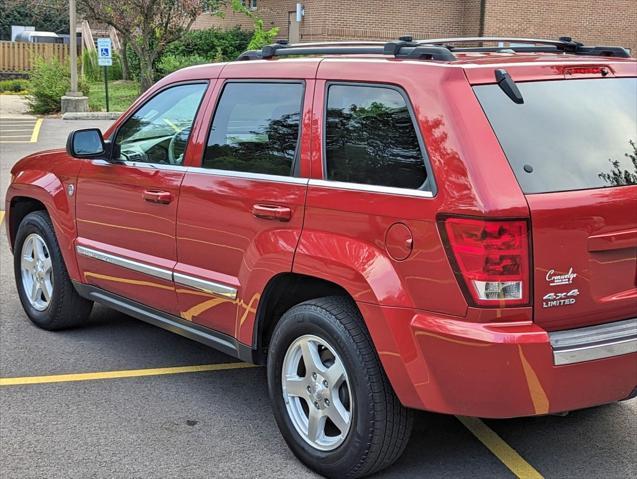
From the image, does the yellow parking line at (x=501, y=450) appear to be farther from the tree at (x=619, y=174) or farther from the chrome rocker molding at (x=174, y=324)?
the tree at (x=619, y=174)

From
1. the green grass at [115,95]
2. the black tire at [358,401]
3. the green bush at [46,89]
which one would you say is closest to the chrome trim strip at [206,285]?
the black tire at [358,401]

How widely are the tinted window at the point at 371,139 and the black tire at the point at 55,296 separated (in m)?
2.70

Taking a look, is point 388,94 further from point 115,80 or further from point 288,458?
point 115,80

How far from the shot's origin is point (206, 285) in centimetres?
423

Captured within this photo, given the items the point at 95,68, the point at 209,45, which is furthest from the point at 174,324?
the point at 95,68

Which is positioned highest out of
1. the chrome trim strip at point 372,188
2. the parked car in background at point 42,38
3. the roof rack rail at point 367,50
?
the parked car in background at point 42,38

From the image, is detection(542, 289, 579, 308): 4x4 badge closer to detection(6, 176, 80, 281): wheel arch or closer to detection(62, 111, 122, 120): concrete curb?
detection(6, 176, 80, 281): wheel arch

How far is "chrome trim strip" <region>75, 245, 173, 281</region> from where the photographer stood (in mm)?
4547

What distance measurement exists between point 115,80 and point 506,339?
35.5m

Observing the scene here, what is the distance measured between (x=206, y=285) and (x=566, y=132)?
78.4 inches

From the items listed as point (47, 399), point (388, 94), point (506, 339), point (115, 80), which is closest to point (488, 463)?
point (506, 339)

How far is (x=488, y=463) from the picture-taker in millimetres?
3818

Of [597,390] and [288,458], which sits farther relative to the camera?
[288,458]

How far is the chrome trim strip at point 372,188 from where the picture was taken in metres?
3.21
